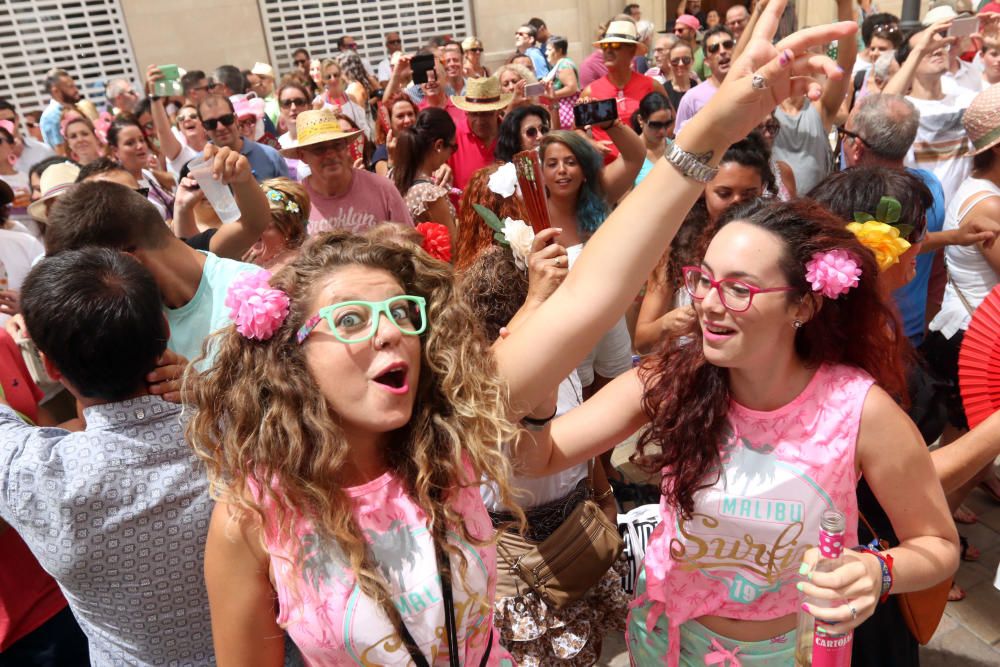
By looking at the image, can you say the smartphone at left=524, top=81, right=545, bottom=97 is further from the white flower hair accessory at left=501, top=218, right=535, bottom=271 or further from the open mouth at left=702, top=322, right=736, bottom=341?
the open mouth at left=702, top=322, right=736, bottom=341

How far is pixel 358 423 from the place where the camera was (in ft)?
4.84

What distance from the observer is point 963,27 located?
5.05 m

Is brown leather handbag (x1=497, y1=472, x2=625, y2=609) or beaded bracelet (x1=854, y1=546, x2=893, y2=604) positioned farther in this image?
brown leather handbag (x1=497, y1=472, x2=625, y2=609)

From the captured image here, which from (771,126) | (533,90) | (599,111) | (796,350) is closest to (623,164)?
(599,111)

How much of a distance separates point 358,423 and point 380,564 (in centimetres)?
30

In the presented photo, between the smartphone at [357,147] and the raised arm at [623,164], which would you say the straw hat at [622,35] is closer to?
the raised arm at [623,164]

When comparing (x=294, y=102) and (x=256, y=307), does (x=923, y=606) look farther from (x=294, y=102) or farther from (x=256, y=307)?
(x=294, y=102)

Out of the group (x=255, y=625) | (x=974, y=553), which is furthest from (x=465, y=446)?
(x=974, y=553)

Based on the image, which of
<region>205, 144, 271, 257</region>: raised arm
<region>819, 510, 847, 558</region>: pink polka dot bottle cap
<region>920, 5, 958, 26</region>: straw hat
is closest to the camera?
<region>819, 510, 847, 558</region>: pink polka dot bottle cap

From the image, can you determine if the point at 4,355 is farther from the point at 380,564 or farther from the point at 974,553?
the point at 974,553

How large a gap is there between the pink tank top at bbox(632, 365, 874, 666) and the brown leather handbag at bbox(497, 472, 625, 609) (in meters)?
0.50

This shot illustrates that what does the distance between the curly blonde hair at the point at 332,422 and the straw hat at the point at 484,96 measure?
4447mm

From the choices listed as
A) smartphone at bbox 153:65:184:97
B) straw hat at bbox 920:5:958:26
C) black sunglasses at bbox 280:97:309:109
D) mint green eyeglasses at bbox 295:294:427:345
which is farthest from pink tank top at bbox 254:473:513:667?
black sunglasses at bbox 280:97:309:109

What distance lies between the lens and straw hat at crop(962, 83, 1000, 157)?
125 inches
